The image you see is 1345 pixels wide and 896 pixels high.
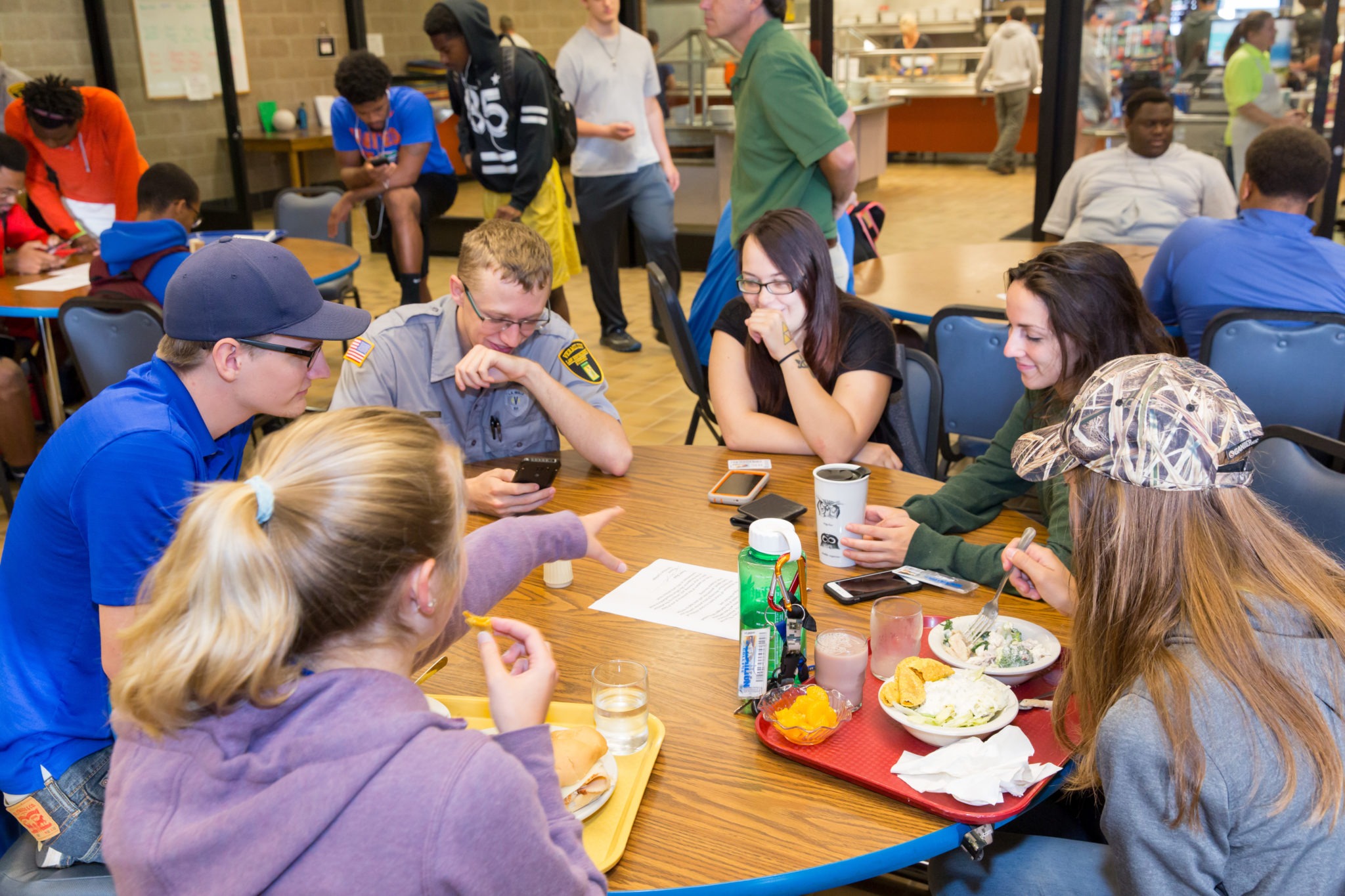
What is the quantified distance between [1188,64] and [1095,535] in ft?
Answer: 18.6

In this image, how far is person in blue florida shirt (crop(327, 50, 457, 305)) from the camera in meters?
5.23

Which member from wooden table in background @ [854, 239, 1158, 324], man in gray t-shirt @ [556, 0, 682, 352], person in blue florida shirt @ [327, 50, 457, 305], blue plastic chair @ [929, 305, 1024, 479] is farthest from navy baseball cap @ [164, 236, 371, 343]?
man in gray t-shirt @ [556, 0, 682, 352]

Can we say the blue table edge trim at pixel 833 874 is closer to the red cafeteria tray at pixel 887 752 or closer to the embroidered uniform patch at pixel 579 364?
the red cafeteria tray at pixel 887 752

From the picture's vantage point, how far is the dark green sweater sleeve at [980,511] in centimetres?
176

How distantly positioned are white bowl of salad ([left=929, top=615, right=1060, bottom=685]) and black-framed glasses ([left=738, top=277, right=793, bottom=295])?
45.6 inches

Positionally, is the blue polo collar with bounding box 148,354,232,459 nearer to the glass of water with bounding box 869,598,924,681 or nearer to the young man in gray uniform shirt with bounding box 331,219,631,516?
the young man in gray uniform shirt with bounding box 331,219,631,516

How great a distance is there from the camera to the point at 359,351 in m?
2.36

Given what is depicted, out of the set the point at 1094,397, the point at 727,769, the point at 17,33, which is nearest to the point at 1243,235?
the point at 1094,397

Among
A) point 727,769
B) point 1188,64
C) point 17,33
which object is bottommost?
point 727,769

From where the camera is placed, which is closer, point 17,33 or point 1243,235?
point 1243,235

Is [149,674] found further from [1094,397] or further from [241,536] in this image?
[1094,397]

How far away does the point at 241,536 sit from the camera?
0.93m

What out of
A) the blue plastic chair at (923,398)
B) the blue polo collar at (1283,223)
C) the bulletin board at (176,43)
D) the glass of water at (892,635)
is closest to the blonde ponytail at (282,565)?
the glass of water at (892,635)

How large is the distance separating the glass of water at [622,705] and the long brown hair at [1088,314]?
1.19 metres
